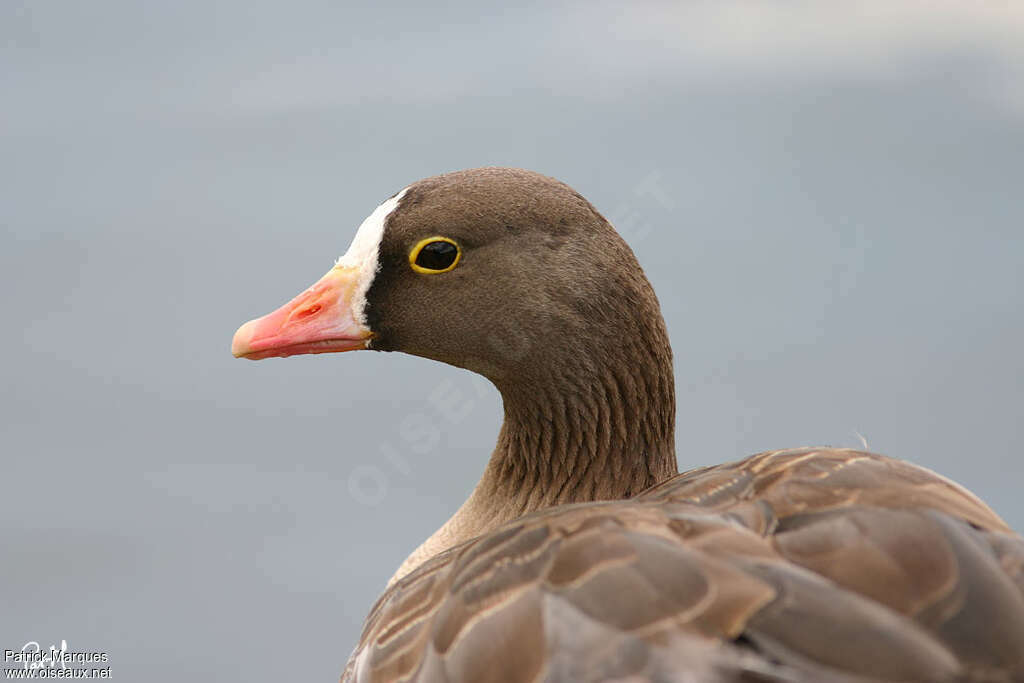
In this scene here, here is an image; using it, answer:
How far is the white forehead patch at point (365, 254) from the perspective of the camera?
54.8 inches

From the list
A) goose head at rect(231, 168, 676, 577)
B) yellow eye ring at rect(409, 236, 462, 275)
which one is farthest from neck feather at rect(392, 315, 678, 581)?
yellow eye ring at rect(409, 236, 462, 275)

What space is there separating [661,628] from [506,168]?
0.65 meters

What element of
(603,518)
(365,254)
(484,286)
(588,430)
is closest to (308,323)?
(365,254)

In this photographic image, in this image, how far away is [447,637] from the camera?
1.06 metres

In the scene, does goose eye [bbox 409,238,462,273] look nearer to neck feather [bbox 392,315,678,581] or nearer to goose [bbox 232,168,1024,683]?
goose [bbox 232,168,1024,683]

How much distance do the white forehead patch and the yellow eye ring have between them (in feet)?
0.15

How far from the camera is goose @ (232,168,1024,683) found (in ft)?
3.05

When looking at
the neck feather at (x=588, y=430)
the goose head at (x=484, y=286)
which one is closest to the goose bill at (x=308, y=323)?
the goose head at (x=484, y=286)

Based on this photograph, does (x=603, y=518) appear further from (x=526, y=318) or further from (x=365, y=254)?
(x=365, y=254)

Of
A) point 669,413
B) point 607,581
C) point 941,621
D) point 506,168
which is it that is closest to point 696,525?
point 607,581

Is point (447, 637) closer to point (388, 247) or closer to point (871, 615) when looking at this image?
point (871, 615)

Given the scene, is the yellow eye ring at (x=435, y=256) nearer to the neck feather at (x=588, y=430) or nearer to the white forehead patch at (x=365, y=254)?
the white forehead patch at (x=365, y=254)

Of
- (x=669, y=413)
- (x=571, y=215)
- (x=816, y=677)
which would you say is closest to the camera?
(x=816, y=677)

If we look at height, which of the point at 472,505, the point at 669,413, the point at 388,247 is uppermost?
the point at 388,247
